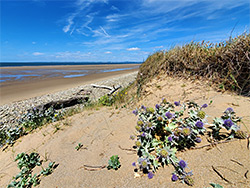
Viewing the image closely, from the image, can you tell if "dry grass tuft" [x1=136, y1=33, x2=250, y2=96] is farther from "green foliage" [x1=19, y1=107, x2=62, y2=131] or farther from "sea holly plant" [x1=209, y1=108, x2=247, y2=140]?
"green foliage" [x1=19, y1=107, x2=62, y2=131]

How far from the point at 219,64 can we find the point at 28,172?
5040 millimetres

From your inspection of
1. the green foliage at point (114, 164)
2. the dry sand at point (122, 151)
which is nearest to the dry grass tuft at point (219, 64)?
the dry sand at point (122, 151)

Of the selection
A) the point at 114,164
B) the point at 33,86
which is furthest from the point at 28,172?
the point at 33,86

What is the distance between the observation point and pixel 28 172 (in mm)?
2457

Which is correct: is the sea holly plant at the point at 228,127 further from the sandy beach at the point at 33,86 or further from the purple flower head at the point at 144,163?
the sandy beach at the point at 33,86

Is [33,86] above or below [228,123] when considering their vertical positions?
below

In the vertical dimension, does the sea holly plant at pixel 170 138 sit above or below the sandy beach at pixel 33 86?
above

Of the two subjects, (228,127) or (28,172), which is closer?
(228,127)

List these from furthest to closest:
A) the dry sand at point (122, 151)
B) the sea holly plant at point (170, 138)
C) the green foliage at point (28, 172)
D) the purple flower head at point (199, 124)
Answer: the green foliage at point (28, 172), the purple flower head at point (199, 124), the sea holly plant at point (170, 138), the dry sand at point (122, 151)

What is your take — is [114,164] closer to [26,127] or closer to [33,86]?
[26,127]

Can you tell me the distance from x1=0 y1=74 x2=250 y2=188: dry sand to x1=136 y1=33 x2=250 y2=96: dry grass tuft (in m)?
0.35

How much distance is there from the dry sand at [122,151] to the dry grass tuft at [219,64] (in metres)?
0.35

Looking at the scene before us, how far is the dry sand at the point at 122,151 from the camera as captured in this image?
1.43 meters

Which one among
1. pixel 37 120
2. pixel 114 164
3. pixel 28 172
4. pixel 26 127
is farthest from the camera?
pixel 37 120
